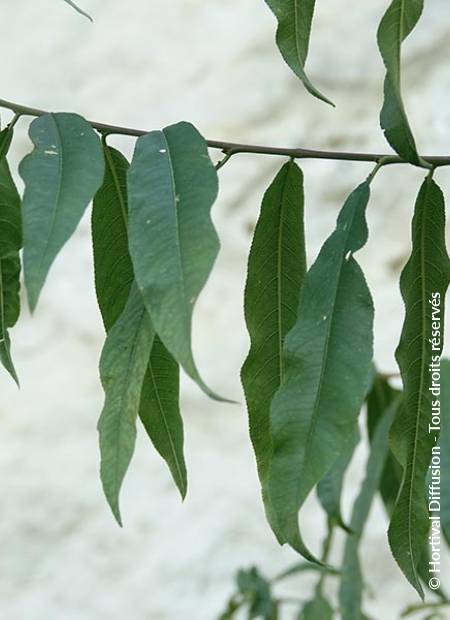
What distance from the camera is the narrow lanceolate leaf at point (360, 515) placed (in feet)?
4.04

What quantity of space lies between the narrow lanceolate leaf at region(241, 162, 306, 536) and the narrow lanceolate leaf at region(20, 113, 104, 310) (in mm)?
127

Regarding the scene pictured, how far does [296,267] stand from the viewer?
0.74m

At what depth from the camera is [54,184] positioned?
60 cm

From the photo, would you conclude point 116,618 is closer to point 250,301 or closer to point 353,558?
point 353,558

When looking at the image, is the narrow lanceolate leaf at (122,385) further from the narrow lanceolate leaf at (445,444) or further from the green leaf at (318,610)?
the green leaf at (318,610)

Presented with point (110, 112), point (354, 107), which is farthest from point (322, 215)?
point (110, 112)

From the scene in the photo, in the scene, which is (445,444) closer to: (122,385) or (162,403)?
(162,403)

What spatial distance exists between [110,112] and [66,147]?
8.98ft

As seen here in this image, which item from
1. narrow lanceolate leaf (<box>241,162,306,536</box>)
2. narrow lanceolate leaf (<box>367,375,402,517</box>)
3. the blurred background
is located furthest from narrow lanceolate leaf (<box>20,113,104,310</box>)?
the blurred background

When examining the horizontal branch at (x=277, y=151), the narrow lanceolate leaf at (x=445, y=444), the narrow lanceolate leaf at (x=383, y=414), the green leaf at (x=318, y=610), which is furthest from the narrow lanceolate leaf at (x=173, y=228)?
the green leaf at (x=318, y=610)

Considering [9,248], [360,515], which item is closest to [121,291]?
[9,248]

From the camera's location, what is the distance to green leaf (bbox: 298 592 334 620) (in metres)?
1.38

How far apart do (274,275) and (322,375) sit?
4.8 inches

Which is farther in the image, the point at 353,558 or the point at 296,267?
the point at 353,558
